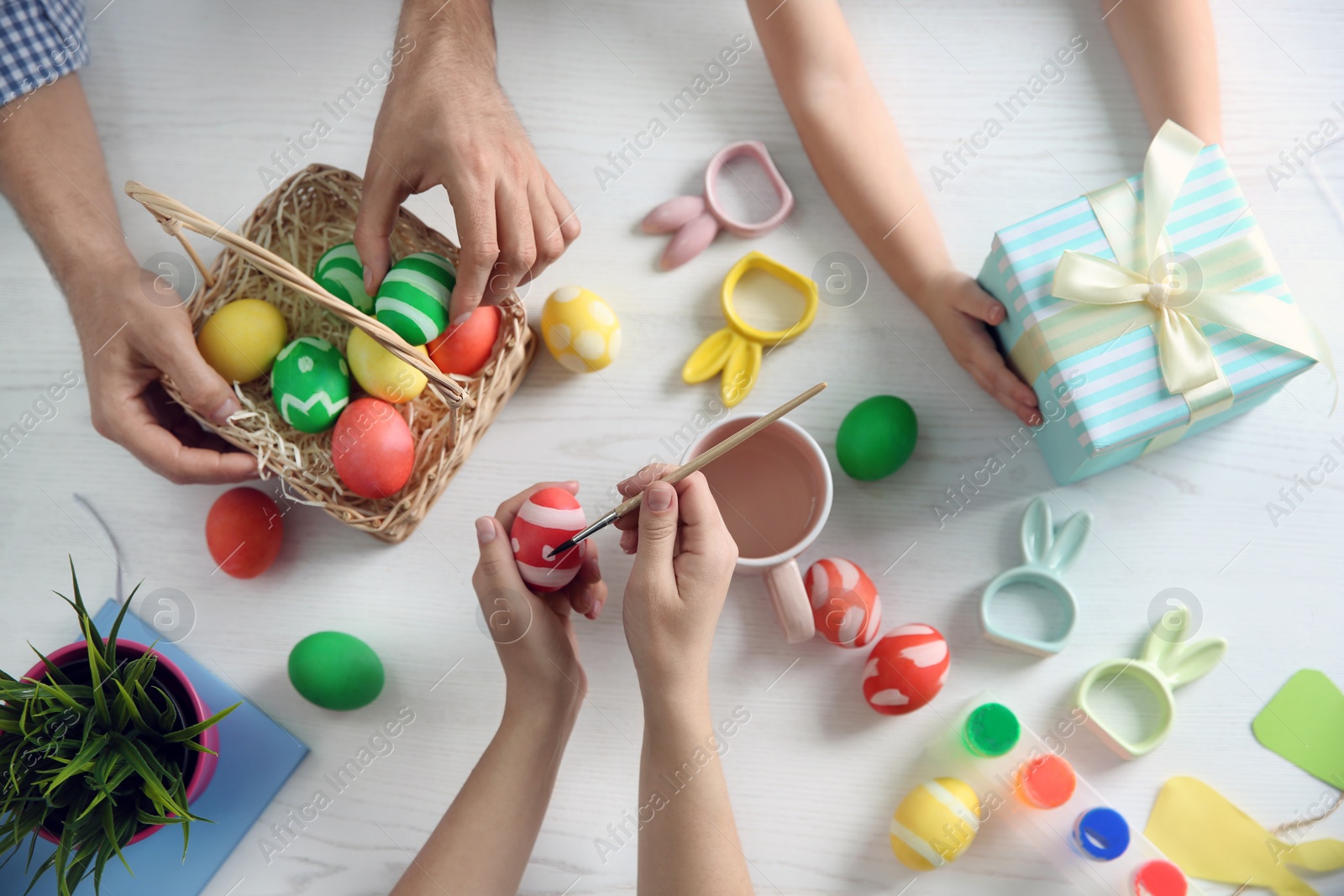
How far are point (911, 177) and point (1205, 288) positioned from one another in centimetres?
35

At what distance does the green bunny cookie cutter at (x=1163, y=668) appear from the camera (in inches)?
34.8

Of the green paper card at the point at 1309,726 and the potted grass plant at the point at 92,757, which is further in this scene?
the green paper card at the point at 1309,726

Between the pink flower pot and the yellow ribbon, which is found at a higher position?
the yellow ribbon

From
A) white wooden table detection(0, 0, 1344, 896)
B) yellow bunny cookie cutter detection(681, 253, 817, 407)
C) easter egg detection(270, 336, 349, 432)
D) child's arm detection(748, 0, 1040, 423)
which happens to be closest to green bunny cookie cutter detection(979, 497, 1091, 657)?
white wooden table detection(0, 0, 1344, 896)

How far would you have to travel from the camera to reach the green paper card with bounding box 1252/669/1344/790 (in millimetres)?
885

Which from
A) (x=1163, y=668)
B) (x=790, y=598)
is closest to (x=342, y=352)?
(x=790, y=598)

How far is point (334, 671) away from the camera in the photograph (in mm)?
875

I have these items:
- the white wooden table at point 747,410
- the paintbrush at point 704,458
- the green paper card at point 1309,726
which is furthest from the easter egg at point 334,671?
the green paper card at point 1309,726

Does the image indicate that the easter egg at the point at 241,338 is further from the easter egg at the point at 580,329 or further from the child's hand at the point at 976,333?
the child's hand at the point at 976,333

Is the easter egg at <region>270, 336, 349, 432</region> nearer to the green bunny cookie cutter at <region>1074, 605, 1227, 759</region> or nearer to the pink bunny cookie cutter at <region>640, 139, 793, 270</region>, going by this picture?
the pink bunny cookie cutter at <region>640, 139, 793, 270</region>

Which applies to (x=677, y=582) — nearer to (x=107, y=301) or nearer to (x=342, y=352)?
(x=342, y=352)

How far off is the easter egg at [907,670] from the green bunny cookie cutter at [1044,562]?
0.08 metres

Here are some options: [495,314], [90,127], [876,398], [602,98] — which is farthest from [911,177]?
[90,127]

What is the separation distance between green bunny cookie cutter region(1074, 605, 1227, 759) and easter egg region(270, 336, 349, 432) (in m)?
0.85
